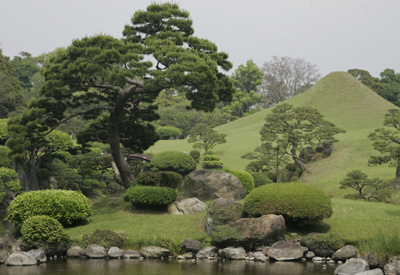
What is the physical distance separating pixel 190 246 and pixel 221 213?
229 centimetres

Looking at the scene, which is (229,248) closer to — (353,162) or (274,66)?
(353,162)

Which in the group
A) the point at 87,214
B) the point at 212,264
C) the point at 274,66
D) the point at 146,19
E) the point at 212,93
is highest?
the point at 274,66

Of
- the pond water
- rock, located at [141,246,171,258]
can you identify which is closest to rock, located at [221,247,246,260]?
the pond water

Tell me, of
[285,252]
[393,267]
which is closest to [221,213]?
[285,252]

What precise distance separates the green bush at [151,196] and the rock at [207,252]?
5490 millimetres

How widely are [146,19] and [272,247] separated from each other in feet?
45.1

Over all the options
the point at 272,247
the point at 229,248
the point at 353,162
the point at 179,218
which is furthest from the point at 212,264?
the point at 353,162

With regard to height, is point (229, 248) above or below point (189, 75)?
below

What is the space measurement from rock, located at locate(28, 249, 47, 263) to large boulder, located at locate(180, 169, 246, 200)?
10.2 meters

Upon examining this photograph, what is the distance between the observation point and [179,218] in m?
19.8

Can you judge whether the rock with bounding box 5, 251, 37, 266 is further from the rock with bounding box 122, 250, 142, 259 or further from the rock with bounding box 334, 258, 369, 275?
the rock with bounding box 334, 258, 369, 275

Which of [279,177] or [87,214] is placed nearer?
[87,214]

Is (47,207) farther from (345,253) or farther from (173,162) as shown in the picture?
(173,162)

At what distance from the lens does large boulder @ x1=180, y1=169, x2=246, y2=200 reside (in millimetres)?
23688
